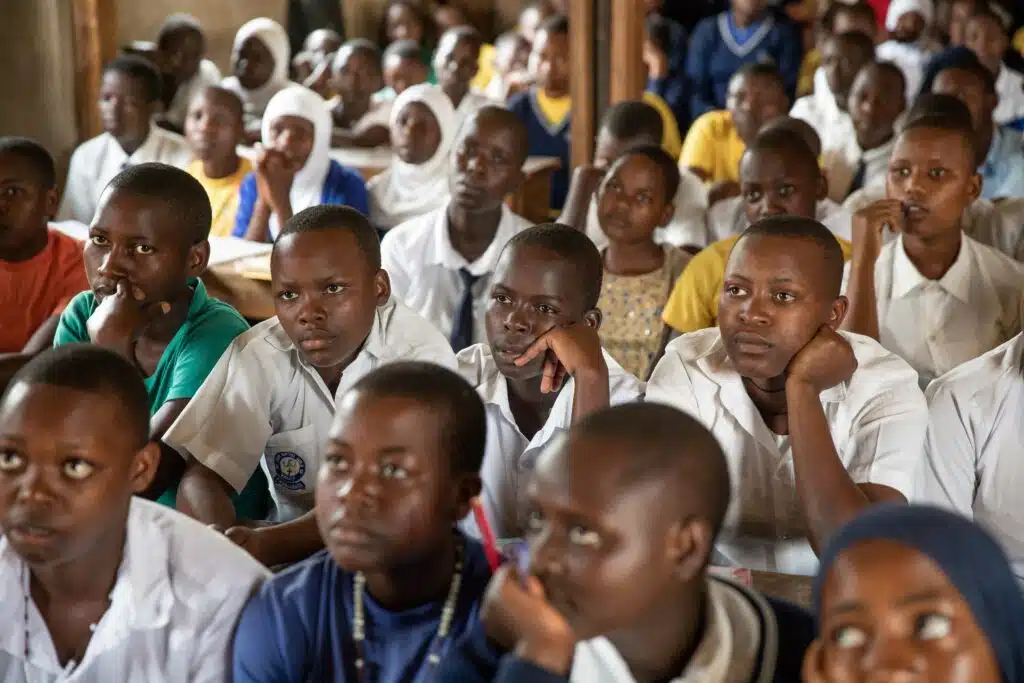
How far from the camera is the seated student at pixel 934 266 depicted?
2.90m

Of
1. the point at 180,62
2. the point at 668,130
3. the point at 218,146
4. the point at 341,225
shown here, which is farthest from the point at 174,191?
the point at 180,62

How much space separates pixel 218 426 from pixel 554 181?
145 inches

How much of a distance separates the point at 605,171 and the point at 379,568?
278cm

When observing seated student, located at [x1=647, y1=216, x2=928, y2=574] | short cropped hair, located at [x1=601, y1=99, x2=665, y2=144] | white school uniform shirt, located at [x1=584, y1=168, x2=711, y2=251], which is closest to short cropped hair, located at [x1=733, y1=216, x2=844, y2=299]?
seated student, located at [x1=647, y1=216, x2=928, y2=574]

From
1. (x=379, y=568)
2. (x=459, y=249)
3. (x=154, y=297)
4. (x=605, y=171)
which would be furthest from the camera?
(x=605, y=171)

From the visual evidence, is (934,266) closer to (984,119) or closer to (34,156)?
(984,119)

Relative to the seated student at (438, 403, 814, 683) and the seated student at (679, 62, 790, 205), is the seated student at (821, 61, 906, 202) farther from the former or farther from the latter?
the seated student at (438, 403, 814, 683)

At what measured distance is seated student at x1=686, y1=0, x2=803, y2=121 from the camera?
7.00 metres

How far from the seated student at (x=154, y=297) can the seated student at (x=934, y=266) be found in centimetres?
146

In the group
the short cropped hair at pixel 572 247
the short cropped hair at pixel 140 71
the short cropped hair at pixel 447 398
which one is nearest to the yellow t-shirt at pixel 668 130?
Result: the short cropped hair at pixel 140 71

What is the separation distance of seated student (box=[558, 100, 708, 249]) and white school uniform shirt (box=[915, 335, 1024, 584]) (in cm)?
188

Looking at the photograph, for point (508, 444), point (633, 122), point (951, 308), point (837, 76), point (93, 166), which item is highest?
point (837, 76)

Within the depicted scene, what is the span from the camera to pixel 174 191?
8.21ft

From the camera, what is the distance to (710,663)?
1.29 m
